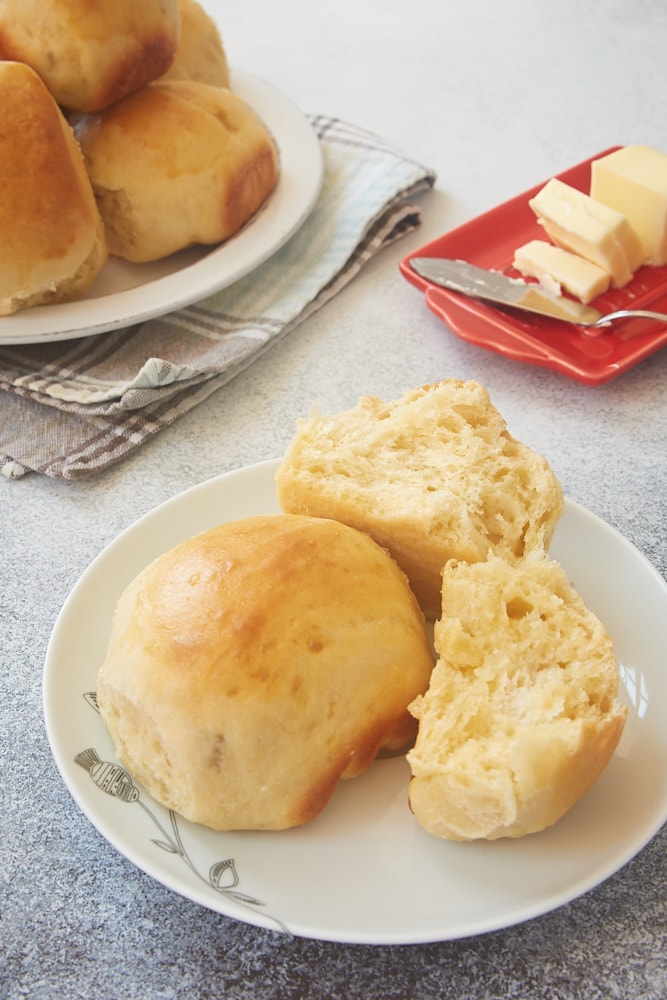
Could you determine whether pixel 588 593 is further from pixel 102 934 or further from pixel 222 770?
pixel 102 934

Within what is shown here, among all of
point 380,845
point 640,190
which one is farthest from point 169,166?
point 380,845

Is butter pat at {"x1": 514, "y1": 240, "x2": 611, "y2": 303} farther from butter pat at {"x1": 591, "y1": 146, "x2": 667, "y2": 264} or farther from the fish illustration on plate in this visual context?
the fish illustration on plate

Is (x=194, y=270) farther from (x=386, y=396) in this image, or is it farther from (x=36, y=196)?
(x=386, y=396)

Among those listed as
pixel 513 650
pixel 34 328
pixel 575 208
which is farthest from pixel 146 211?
pixel 513 650

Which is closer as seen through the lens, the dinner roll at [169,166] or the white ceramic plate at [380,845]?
the white ceramic plate at [380,845]

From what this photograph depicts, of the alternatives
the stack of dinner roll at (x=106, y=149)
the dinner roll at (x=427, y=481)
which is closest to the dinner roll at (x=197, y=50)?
the stack of dinner roll at (x=106, y=149)

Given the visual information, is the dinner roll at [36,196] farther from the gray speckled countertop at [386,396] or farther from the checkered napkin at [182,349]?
the gray speckled countertop at [386,396]
